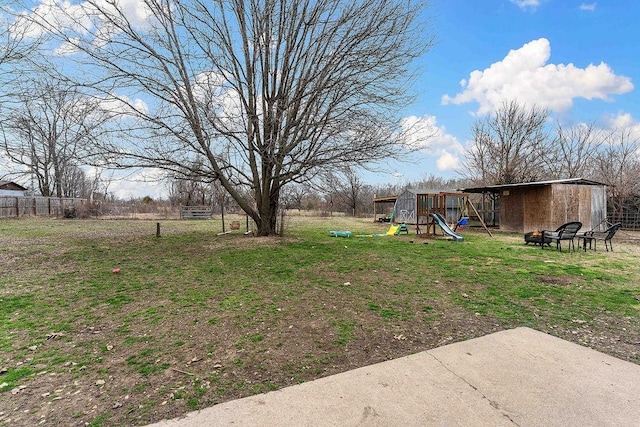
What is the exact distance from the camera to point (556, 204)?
13.2 meters

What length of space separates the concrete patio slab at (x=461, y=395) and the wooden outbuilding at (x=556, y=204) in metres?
12.8

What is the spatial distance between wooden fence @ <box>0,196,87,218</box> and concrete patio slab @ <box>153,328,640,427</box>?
91.9 ft

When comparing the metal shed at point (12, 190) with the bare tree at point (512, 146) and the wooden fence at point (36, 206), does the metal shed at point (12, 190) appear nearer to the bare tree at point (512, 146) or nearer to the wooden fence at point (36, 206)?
the wooden fence at point (36, 206)

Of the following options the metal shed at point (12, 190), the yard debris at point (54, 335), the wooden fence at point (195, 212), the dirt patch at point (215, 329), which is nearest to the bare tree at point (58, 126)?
the dirt patch at point (215, 329)

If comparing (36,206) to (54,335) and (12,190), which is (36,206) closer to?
(12,190)

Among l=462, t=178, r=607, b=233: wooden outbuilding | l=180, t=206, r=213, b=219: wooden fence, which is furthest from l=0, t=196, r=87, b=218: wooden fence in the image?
l=462, t=178, r=607, b=233: wooden outbuilding

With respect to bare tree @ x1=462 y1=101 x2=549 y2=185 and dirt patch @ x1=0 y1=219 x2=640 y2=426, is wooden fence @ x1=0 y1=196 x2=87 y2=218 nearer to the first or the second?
dirt patch @ x1=0 y1=219 x2=640 y2=426

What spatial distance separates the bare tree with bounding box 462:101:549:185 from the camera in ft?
69.4

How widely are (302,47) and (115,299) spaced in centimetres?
844

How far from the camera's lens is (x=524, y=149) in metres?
21.3

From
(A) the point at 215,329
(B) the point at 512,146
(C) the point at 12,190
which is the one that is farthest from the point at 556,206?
(C) the point at 12,190

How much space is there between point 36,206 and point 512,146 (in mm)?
34832

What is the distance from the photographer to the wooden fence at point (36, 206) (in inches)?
882

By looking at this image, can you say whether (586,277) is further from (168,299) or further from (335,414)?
(168,299)
